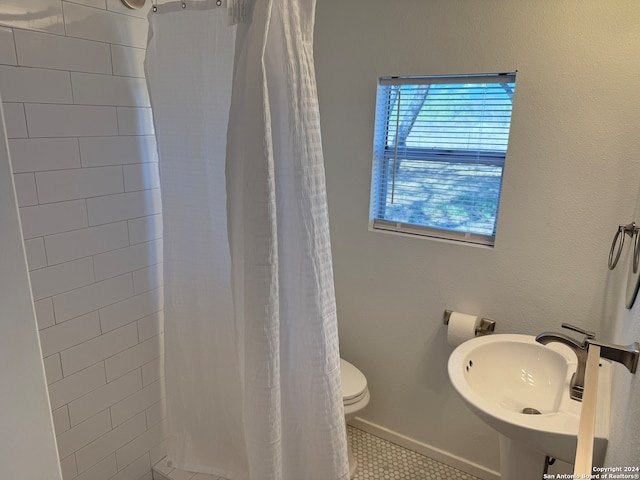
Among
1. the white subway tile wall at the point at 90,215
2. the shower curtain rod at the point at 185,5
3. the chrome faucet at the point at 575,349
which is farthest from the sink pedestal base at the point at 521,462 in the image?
the shower curtain rod at the point at 185,5

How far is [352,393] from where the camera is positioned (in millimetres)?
1933

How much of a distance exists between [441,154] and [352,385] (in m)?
1.14

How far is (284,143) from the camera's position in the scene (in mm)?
1141

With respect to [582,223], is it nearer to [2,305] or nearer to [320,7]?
[320,7]

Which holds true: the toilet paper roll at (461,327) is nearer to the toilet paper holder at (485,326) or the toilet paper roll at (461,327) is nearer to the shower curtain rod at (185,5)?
the toilet paper holder at (485,326)

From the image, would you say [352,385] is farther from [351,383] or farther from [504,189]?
[504,189]

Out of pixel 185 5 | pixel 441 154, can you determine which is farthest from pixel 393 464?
pixel 185 5

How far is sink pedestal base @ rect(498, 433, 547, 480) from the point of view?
4.53 ft

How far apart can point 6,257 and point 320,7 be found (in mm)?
1877

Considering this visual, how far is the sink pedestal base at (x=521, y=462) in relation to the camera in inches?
54.4

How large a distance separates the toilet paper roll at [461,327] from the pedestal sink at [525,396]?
0.12 meters

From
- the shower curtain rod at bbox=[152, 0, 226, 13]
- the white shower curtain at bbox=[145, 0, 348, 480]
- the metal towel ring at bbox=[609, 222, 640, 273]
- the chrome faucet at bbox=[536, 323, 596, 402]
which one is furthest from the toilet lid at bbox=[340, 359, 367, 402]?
the shower curtain rod at bbox=[152, 0, 226, 13]

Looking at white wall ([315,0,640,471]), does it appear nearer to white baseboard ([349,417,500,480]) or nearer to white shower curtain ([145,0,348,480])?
white baseboard ([349,417,500,480])

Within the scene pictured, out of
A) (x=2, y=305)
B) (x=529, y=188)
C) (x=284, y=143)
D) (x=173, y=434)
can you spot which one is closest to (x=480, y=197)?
(x=529, y=188)
